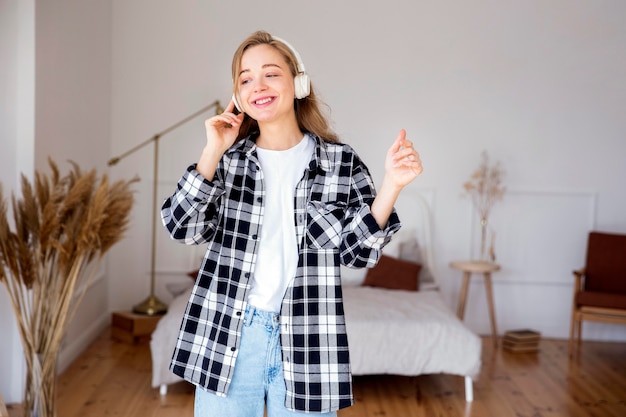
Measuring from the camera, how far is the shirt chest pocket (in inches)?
64.5

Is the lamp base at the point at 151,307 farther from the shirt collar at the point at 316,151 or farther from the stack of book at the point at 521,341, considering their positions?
the shirt collar at the point at 316,151

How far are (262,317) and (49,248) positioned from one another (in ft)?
5.90

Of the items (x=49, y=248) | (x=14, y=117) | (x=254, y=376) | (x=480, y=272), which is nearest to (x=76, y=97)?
(x=14, y=117)

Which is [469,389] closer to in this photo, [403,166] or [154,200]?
[154,200]

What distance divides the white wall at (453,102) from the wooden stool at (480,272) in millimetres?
320

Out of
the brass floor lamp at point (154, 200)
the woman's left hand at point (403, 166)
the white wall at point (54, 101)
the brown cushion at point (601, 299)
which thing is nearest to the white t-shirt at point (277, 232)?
the woman's left hand at point (403, 166)

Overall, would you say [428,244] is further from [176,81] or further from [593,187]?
[176,81]

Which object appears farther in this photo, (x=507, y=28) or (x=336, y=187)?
(x=507, y=28)

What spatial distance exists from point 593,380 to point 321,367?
3.50 metres

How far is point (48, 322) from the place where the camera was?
3.16m

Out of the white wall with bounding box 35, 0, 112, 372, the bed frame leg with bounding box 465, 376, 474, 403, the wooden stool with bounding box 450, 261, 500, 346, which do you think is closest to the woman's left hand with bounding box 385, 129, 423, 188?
the white wall with bounding box 35, 0, 112, 372

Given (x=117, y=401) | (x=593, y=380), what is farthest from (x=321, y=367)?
(x=593, y=380)

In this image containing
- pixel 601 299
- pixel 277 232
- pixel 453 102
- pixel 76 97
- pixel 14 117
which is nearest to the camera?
pixel 277 232

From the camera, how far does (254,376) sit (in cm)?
163
